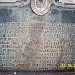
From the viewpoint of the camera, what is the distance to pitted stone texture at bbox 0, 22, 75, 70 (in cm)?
916

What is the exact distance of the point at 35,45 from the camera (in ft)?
30.2

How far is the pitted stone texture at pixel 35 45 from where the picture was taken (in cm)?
916

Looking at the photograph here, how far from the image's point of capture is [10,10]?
9086 mm

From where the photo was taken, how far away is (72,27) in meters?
9.35

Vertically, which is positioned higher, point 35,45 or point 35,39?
point 35,39

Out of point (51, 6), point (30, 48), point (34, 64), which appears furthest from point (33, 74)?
point (51, 6)

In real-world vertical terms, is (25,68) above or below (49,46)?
below

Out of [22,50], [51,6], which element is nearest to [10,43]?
[22,50]

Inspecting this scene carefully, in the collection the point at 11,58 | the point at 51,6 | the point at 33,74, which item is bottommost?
the point at 33,74

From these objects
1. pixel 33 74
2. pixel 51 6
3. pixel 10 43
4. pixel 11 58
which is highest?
pixel 51 6

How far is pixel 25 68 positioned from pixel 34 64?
1.26 feet

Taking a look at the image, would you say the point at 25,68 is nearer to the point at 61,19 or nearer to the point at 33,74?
the point at 33,74

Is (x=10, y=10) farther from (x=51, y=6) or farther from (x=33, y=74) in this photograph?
(x=33, y=74)

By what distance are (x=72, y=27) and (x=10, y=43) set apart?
2507mm
